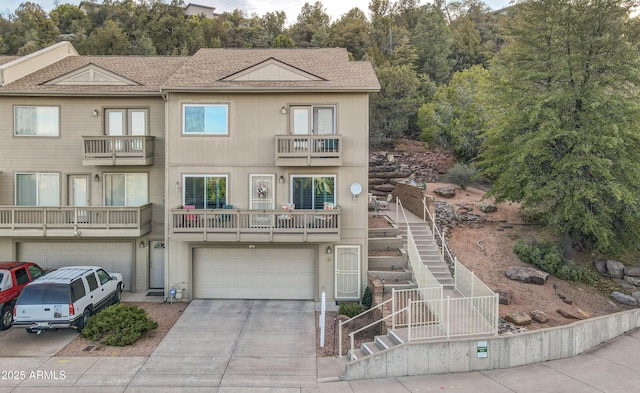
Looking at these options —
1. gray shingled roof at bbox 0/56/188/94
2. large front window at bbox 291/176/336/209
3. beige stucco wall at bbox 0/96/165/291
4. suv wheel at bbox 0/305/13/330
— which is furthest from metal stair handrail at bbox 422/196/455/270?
suv wheel at bbox 0/305/13/330

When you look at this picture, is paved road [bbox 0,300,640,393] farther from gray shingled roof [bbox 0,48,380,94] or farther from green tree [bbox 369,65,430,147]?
green tree [bbox 369,65,430,147]

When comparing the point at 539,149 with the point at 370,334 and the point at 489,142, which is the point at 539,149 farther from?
the point at 370,334

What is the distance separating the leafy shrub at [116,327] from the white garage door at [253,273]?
347 centimetres

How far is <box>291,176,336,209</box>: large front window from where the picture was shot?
48.0 ft

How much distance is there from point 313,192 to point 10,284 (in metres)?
10.0

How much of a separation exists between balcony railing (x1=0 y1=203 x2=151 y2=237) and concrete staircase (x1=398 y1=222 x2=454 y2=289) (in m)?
10.5

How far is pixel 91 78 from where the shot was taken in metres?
15.8

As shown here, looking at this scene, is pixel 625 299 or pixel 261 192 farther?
pixel 261 192

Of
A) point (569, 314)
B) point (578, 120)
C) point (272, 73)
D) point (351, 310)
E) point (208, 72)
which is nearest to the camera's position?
point (569, 314)

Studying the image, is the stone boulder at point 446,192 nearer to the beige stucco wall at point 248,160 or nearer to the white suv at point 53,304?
the beige stucco wall at point 248,160

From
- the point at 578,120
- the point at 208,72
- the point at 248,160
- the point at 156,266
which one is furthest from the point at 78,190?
the point at 578,120

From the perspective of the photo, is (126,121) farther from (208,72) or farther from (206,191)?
(206,191)

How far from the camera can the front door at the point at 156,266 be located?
15836mm

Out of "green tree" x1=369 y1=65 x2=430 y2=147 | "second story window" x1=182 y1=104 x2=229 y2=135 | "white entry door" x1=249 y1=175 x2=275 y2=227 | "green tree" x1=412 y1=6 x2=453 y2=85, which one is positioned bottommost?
"white entry door" x1=249 y1=175 x2=275 y2=227
